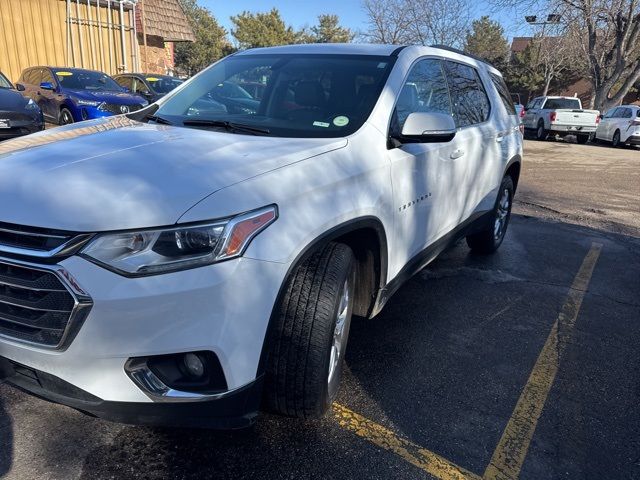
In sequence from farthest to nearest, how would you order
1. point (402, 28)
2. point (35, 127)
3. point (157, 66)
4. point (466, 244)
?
point (402, 28) → point (157, 66) → point (35, 127) → point (466, 244)

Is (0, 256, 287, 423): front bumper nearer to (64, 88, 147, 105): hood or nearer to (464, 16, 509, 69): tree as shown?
(64, 88, 147, 105): hood

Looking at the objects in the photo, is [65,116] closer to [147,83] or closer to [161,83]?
[147,83]

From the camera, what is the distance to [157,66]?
2452 cm

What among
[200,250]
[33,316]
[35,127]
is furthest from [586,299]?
[35,127]

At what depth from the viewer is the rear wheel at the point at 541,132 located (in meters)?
21.3

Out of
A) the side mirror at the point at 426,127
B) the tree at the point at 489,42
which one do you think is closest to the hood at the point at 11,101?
the side mirror at the point at 426,127

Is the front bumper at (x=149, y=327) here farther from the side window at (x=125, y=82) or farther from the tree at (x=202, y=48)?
the tree at (x=202, y=48)

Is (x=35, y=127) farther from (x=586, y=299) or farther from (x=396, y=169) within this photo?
(x=586, y=299)

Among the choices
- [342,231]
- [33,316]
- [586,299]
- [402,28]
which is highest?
[402,28]

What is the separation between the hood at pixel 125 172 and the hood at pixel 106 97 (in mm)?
8878

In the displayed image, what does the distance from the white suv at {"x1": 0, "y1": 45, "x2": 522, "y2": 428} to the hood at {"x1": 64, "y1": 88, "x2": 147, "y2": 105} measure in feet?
27.7

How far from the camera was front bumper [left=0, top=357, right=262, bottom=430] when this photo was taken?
73.5 inches

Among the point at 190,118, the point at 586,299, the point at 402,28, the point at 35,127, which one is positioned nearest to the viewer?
the point at 190,118

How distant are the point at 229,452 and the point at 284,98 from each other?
2.09 m
